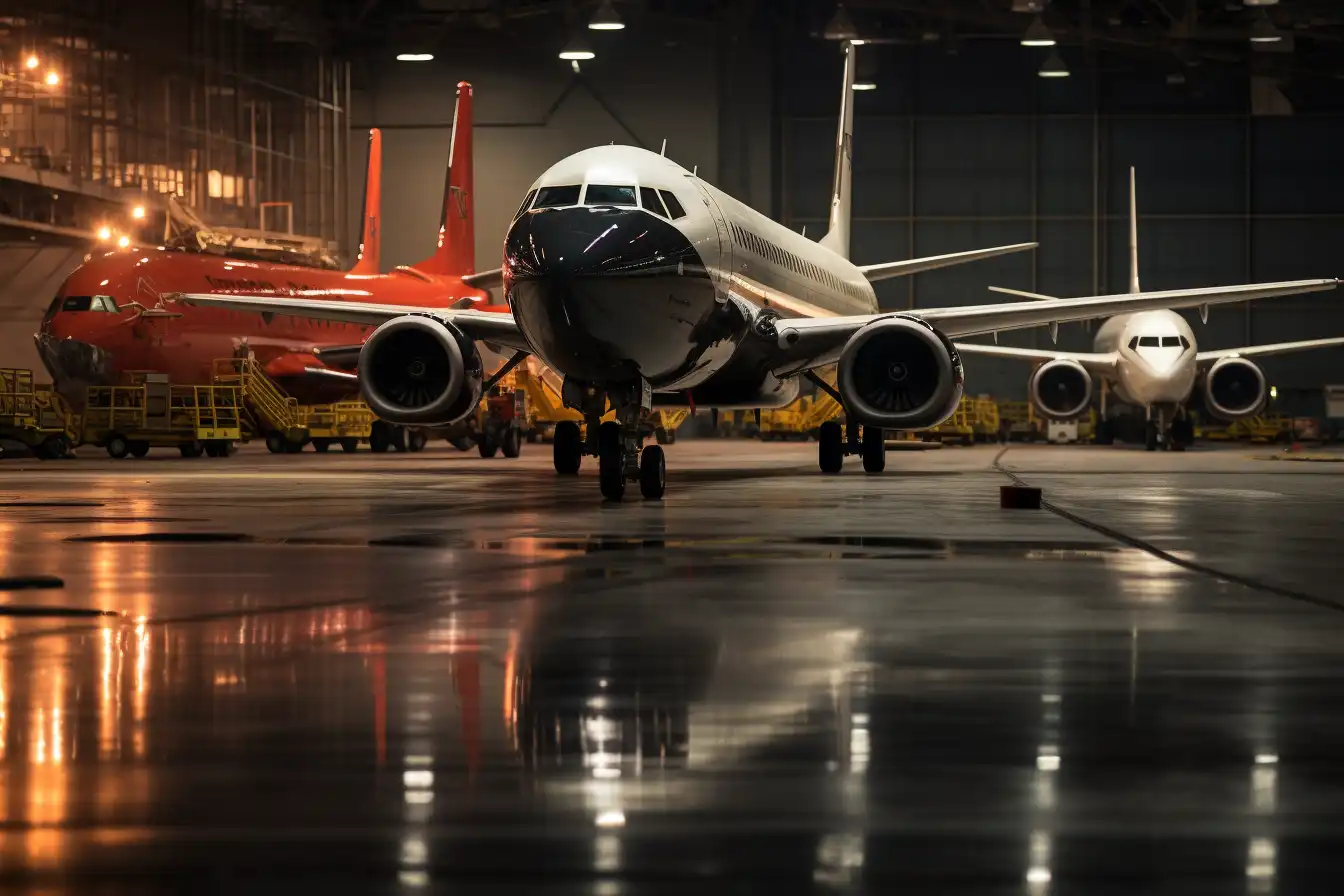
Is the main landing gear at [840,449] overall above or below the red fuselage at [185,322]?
below

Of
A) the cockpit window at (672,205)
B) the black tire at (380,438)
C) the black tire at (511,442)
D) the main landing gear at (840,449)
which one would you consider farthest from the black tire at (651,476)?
the black tire at (380,438)

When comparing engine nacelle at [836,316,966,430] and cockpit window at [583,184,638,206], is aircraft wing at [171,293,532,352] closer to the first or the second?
cockpit window at [583,184,638,206]

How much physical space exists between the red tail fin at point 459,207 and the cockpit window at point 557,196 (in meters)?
24.1

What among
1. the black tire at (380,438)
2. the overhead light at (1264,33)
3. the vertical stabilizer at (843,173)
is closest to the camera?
the vertical stabilizer at (843,173)

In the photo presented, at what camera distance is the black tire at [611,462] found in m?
17.8

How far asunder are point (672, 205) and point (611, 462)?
119 inches

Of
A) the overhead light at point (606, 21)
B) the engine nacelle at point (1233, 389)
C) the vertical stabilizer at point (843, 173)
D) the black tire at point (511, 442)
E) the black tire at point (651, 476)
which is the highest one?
the overhead light at point (606, 21)

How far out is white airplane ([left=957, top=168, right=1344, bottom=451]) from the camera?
4041cm

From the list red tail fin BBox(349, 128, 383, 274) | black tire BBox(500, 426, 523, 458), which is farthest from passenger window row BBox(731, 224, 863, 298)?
red tail fin BBox(349, 128, 383, 274)

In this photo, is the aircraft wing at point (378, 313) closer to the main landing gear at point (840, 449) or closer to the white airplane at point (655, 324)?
the white airplane at point (655, 324)

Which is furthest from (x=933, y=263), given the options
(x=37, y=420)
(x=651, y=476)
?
(x=37, y=420)

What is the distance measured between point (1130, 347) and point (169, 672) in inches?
1431

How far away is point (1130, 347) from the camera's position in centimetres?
4103

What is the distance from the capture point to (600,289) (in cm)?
1739
